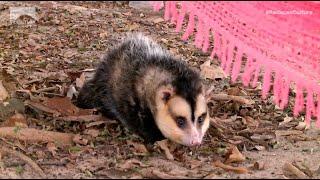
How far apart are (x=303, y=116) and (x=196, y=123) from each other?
3.67 feet

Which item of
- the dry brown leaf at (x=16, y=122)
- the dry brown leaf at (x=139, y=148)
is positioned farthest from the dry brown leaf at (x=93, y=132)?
the dry brown leaf at (x=16, y=122)

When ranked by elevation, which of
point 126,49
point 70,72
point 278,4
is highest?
point 278,4

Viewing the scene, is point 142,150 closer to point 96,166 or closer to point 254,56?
point 96,166

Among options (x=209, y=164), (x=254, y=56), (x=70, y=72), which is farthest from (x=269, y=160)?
(x=70, y=72)

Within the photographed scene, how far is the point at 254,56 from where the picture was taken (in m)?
3.56

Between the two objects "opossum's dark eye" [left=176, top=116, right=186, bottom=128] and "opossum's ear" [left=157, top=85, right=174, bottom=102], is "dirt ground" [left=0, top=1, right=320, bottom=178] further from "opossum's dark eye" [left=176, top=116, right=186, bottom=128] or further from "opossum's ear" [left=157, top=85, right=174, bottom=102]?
"opossum's ear" [left=157, top=85, right=174, bottom=102]

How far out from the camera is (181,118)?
159 inches

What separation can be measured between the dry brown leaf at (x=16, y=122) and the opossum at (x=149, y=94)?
0.56 meters

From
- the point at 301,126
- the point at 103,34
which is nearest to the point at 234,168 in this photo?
the point at 301,126

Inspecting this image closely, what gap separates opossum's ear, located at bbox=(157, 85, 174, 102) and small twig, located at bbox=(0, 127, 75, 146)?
549 millimetres

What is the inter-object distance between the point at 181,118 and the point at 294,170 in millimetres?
714

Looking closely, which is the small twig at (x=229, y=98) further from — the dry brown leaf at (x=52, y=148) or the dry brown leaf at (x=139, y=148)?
the dry brown leaf at (x=52, y=148)

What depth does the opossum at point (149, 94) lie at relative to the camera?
4.04 meters

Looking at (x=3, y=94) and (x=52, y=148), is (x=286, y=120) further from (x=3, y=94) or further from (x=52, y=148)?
(x=3, y=94)
